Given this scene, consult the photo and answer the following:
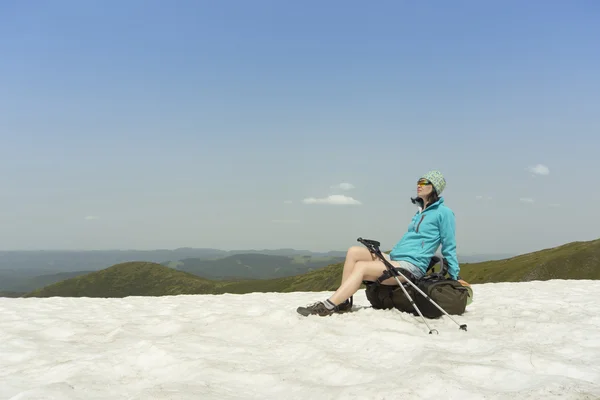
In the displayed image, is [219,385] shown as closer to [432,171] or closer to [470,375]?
[470,375]

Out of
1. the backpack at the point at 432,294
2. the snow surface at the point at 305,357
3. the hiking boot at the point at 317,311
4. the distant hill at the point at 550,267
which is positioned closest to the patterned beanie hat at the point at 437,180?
the backpack at the point at 432,294

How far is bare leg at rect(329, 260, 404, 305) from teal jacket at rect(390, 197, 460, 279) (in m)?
0.46

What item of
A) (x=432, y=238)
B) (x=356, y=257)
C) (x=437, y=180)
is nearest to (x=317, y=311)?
(x=356, y=257)

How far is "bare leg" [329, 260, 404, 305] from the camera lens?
295 inches

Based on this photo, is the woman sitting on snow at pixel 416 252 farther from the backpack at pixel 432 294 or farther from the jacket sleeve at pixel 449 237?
the backpack at pixel 432 294

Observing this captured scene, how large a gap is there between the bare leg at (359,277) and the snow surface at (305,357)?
0.39m

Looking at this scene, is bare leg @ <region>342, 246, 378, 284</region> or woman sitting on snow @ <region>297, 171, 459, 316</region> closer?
woman sitting on snow @ <region>297, 171, 459, 316</region>

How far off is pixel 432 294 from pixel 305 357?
11.2ft

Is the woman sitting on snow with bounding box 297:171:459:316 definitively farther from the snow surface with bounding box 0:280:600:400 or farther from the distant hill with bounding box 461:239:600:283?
the distant hill with bounding box 461:239:600:283

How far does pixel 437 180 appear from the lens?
7984mm

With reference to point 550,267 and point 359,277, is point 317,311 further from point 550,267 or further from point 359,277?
point 550,267

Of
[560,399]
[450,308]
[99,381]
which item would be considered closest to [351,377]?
[560,399]

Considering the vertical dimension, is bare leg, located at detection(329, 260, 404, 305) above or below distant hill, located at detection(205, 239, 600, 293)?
above

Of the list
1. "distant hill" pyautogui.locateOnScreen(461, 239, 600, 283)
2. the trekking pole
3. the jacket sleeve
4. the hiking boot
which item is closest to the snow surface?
the hiking boot
